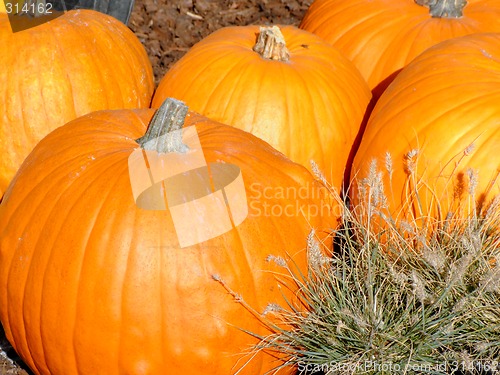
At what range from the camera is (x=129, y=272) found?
2379 millimetres

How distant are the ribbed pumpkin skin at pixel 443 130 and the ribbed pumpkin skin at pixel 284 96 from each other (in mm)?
196

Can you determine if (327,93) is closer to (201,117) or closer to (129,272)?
(201,117)

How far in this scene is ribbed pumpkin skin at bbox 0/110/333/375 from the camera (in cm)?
238

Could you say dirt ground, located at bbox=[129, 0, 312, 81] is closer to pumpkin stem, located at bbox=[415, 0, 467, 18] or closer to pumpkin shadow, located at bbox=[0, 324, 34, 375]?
pumpkin stem, located at bbox=[415, 0, 467, 18]

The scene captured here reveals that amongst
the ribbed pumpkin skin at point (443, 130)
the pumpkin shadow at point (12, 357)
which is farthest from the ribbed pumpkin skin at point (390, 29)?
the pumpkin shadow at point (12, 357)

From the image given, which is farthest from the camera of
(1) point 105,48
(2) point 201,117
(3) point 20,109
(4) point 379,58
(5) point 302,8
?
(5) point 302,8

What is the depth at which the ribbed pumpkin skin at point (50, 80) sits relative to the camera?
319 centimetres

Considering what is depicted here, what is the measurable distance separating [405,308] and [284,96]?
111cm

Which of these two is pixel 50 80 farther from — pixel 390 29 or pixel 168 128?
pixel 390 29

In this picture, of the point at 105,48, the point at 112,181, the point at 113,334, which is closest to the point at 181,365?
the point at 113,334

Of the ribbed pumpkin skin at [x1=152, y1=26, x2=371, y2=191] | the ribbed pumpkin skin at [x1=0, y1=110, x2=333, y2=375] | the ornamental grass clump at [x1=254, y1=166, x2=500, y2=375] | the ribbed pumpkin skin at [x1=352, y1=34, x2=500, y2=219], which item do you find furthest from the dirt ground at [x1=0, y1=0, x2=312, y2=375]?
the ornamental grass clump at [x1=254, y1=166, x2=500, y2=375]

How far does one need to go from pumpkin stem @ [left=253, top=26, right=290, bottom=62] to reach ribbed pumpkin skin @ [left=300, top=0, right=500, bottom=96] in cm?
65

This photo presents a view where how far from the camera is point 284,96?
10.4 feet

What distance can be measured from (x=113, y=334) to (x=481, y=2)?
8.97ft
